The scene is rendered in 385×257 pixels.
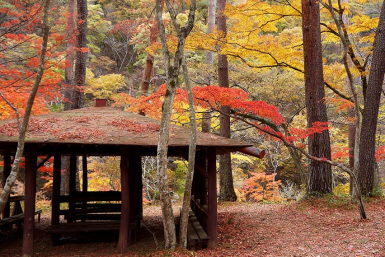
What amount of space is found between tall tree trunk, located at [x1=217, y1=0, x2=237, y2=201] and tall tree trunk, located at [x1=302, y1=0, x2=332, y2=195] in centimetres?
297

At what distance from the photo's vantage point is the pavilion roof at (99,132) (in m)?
6.28

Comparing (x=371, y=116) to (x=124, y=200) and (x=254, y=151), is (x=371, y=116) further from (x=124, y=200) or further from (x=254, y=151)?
(x=124, y=200)

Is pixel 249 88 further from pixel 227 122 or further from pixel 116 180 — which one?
pixel 116 180

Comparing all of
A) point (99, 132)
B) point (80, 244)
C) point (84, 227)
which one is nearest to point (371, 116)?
point (99, 132)

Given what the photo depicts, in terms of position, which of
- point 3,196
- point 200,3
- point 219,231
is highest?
point 200,3

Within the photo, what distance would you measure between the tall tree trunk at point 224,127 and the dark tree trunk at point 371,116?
445cm


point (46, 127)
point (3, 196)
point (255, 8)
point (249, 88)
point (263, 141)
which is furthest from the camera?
point (263, 141)

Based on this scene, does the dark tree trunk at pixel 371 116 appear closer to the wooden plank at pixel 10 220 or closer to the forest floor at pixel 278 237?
the forest floor at pixel 278 237

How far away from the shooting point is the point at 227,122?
490 inches

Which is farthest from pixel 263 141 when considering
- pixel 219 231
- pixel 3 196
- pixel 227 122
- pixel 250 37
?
pixel 3 196

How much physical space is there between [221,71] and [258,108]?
350 cm

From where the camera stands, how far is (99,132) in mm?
6816

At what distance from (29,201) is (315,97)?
8.02 meters

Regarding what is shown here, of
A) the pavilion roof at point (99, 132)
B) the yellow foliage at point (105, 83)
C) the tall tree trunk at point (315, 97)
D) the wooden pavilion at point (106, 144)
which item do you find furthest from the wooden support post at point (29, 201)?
the yellow foliage at point (105, 83)
